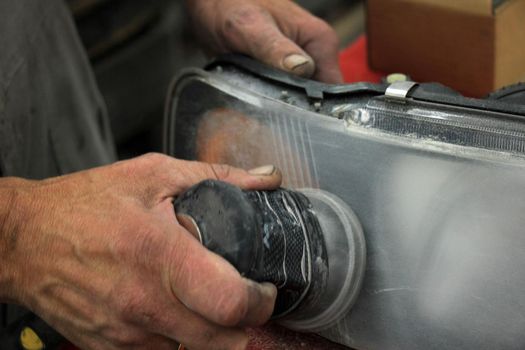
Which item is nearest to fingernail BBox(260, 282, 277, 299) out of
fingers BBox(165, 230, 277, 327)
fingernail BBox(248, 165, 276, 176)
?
fingers BBox(165, 230, 277, 327)

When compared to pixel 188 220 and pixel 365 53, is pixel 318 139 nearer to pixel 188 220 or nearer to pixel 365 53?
pixel 188 220

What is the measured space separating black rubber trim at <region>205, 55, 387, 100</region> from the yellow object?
335 millimetres

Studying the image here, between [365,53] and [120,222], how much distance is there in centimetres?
73

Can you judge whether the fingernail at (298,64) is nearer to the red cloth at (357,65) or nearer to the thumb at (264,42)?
the thumb at (264,42)

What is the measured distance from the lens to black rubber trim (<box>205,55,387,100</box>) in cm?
69

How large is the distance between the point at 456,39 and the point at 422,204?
47cm

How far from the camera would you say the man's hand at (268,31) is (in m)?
0.91

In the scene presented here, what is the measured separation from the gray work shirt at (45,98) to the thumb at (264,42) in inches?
8.8

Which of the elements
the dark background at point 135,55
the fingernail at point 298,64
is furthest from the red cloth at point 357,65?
the dark background at point 135,55

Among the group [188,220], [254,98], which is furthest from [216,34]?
[188,220]

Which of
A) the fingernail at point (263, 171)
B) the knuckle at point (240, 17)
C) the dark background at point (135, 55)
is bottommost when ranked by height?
the dark background at point (135, 55)

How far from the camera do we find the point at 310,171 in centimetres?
70

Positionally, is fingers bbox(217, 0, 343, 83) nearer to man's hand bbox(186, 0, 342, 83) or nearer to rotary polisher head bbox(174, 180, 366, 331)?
man's hand bbox(186, 0, 342, 83)

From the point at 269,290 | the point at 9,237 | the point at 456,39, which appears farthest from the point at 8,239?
the point at 456,39
